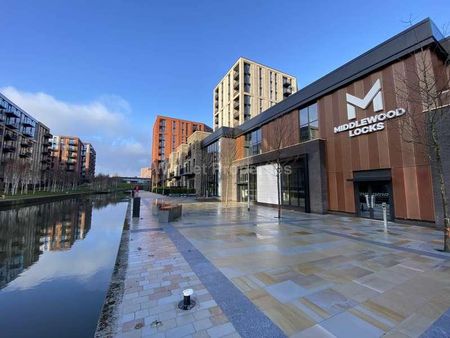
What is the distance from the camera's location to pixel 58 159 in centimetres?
8631

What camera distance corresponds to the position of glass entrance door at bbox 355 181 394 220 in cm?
1240

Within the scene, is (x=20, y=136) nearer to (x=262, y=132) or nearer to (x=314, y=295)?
(x=262, y=132)

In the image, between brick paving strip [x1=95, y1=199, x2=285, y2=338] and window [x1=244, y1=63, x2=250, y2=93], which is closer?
brick paving strip [x1=95, y1=199, x2=285, y2=338]

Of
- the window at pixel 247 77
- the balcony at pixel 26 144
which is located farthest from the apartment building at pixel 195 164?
the balcony at pixel 26 144

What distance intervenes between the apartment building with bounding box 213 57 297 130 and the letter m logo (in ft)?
95.8

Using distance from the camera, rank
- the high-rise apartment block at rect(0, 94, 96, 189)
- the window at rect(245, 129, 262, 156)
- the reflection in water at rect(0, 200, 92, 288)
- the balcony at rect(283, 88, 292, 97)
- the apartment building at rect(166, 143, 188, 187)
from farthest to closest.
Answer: the apartment building at rect(166, 143, 188, 187), the balcony at rect(283, 88, 292, 97), the high-rise apartment block at rect(0, 94, 96, 189), the window at rect(245, 129, 262, 156), the reflection in water at rect(0, 200, 92, 288)

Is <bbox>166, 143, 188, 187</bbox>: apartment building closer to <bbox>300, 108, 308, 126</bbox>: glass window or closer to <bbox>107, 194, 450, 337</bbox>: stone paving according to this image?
<bbox>300, 108, 308, 126</bbox>: glass window

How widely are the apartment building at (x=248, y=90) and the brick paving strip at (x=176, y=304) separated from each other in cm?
3944

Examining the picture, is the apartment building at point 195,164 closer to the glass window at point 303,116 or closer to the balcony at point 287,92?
the glass window at point 303,116

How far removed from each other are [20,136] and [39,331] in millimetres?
65825

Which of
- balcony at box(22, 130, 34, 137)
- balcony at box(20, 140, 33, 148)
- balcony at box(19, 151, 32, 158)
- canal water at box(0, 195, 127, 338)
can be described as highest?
balcony at box(22, 130, 34, 137)

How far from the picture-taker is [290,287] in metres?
4.32

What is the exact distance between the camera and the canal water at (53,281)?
408 centimetres

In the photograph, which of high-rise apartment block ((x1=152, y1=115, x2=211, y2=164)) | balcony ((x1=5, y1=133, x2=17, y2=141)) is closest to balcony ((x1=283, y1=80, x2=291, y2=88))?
high-rise apartment block ((x1=152, y1=115, x2=211, y2=164))
